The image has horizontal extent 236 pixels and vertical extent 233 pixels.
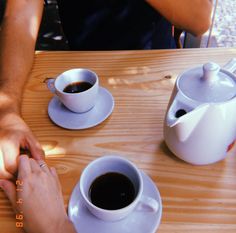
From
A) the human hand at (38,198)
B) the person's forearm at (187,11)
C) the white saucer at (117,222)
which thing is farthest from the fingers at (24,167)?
the person's forearm at (187,11)

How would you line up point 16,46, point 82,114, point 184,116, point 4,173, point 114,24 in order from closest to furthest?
point 184,116, point 4,173, point 82,114, point 16,46, point 114,24

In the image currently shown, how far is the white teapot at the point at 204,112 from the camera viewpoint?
1.51 ft

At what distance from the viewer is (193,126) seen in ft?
1.56

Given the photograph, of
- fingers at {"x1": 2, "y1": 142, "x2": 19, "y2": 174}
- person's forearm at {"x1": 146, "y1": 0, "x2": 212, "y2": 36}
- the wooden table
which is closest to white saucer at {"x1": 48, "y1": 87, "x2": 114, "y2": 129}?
the wooden table

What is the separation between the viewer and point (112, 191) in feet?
1.65

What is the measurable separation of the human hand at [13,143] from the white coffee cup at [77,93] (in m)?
0.11

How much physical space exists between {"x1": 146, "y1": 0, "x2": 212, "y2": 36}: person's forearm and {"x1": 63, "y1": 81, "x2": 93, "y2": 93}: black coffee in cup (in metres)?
0.35

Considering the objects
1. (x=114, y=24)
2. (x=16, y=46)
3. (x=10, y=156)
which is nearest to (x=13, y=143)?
(x=10, y=156)

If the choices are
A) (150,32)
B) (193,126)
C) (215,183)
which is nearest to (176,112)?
(193,126)

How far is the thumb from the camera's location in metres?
0.52

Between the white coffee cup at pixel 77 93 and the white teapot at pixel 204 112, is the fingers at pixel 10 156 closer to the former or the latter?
the white coffee cup at pixel 77 93

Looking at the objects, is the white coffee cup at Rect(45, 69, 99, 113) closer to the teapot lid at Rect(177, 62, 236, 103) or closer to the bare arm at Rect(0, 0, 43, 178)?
the bare arm at Rect(0, 0, 43, 178)

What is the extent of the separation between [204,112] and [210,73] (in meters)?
0.07

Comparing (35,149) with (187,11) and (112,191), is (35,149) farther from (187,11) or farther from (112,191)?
(187,11)
